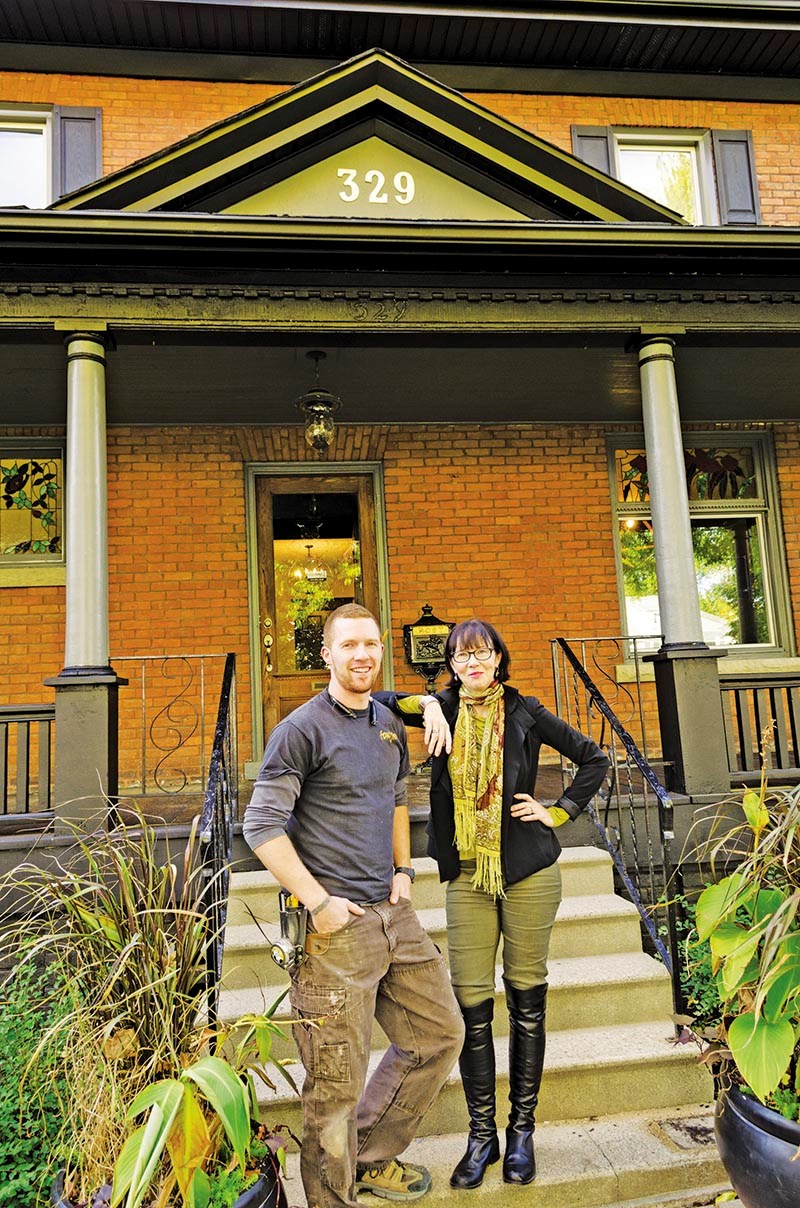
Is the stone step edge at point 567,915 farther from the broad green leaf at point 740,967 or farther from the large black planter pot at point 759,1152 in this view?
the broad green leaf at point 740,967

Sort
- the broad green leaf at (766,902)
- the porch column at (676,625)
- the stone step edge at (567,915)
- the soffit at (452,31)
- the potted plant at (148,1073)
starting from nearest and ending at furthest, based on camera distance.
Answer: the potted plant at (148,1073) → the broad green leaf at (766,902) → the stone step edge at (567,915) → the porch column at (676,625) → the soffit at (452,31)

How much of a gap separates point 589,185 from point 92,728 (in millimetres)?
4124

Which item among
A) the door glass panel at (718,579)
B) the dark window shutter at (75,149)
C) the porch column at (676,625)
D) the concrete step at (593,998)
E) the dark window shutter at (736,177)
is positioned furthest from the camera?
the dark window shutter at (736,177)

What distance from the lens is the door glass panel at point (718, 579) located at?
23.2ft

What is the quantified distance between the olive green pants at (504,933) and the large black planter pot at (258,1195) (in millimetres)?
724

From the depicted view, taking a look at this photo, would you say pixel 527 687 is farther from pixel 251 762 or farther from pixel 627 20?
pixel 627 20

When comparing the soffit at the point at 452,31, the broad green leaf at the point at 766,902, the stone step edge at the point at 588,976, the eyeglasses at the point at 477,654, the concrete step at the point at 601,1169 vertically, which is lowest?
the concrete step at the point at 601,1169

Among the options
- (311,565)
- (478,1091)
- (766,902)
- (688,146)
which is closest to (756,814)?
(766,902)

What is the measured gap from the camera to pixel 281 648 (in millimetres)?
6680

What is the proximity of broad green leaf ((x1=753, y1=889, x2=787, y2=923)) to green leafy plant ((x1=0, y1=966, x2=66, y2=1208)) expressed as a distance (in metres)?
1.86

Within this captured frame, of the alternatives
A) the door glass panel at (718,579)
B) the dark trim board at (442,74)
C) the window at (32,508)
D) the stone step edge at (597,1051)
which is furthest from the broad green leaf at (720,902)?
the dark trim board at (442,74)

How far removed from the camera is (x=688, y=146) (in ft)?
24.6

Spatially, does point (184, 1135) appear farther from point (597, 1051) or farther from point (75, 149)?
point (75, 149)

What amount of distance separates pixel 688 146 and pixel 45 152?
5.41 metres
